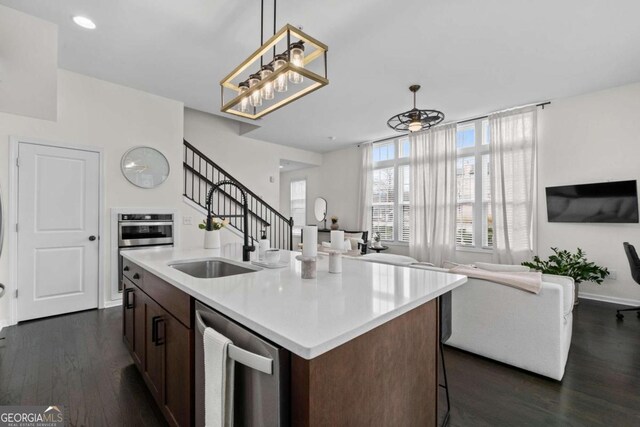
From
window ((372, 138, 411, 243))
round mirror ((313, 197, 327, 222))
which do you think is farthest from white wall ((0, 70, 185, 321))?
window ((372, 138, 411, 243))

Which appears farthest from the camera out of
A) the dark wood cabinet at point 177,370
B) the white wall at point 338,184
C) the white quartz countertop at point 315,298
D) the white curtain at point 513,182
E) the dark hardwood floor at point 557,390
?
the white wall at point 338,184

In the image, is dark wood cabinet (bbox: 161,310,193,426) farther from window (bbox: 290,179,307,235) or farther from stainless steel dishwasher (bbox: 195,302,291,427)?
window (bbox: 290,179,307,235)

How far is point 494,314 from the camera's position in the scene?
231cm

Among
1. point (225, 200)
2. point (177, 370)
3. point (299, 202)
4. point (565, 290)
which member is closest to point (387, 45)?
point (565, 290)

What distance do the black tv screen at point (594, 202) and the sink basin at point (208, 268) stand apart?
16.1ft

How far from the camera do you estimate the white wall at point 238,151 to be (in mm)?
5740

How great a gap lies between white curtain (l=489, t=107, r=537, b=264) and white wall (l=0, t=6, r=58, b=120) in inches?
238

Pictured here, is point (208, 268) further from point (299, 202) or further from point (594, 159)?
point (299, 202)

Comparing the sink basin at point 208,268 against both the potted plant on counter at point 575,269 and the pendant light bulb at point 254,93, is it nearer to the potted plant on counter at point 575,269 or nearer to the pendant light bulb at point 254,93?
the pendant light bulb at point 254,93

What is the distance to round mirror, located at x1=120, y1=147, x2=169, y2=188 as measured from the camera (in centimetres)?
381

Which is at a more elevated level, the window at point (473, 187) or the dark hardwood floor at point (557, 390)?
the window at point (473, 187)

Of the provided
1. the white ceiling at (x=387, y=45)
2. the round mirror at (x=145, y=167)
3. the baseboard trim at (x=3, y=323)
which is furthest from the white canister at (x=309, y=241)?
the baseboard trim at (x=3, y=323)

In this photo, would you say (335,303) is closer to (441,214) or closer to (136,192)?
(136,192)

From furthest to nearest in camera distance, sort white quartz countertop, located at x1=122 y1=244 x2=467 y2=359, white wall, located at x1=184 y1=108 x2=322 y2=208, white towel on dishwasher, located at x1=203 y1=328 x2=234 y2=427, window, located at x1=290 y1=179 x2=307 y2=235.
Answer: window, located at x1=290 y1=179 x2=307 y2=235 → white wall, located at x1=184 y1=108 x2=322 y2=208 → white towel on dishwasher, located at x1=203 y1=328 x2=234 y2=427 → white quartz countertop, located at x1=122 y1=244 x2=467 y2=359
